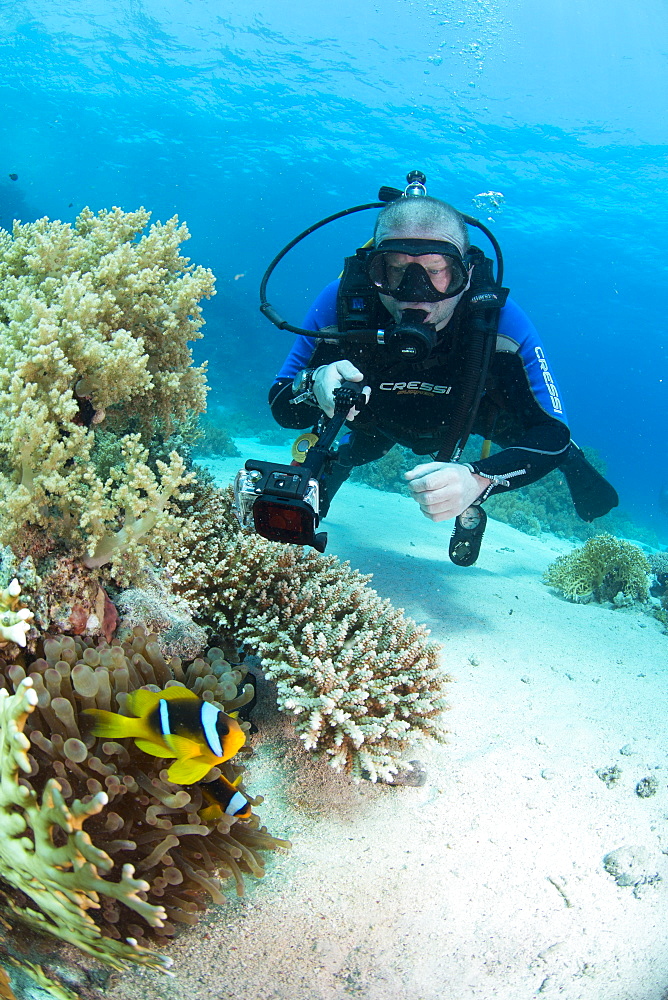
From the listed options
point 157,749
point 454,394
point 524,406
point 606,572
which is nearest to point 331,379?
point 454,394

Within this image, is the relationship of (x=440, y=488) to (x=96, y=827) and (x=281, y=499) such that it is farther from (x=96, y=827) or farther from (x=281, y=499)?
(x=96, y=827)

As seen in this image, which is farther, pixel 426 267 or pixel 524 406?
pixel 524 406

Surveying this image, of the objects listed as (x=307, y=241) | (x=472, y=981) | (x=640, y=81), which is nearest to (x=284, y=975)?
(x=472, y=981)

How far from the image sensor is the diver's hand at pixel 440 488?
2.74 metres

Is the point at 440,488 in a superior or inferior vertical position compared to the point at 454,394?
inferior

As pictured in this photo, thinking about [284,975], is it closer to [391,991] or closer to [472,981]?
[391,991]

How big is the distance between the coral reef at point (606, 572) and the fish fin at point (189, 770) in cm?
500

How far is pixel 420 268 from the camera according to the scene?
3670 mm

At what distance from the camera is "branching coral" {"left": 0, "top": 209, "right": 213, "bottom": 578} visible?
223 centimetres

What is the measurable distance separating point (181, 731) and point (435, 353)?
3.43 meters

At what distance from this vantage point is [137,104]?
38.1 metres

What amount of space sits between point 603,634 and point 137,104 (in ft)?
162

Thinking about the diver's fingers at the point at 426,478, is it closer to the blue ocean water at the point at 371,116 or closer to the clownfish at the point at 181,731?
the clownfish at the point at 181,731

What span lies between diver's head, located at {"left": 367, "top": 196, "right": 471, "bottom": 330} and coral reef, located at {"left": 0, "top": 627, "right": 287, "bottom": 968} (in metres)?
3.16
